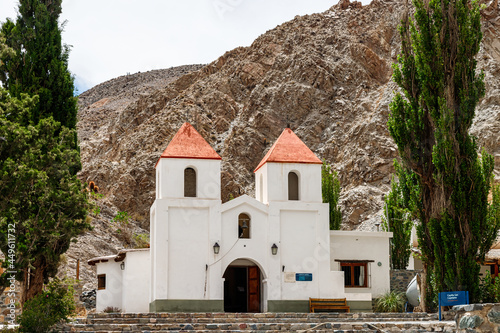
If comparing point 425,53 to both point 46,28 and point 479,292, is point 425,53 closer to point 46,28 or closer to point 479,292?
point 479,292

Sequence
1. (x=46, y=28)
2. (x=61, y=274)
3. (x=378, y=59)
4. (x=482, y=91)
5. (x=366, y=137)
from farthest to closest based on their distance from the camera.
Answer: (x=378, y=59), (x=366, y=137), (x=61, y=274), (x=46, y=28), (x=482, y=91)

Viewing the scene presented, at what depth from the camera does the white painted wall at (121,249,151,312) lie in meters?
26.4

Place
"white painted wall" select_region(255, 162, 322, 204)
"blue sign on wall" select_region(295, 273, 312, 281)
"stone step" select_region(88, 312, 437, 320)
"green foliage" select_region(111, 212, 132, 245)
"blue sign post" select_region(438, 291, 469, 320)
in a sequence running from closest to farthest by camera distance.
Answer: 1. "blue sign post" select_region(438, 291, 469, 320)
2. "stone step" select_region(88, 312, 437, 320)
3. "blue sign on wall" select_region(295, 273, 312, 281)
4. "white painted wall" select_region(255, 162, 322, 204)
5. "green foliage" select_region(111, 212, 132, 245)

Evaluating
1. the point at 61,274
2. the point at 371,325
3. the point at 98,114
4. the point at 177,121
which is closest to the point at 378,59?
the point at 177,121

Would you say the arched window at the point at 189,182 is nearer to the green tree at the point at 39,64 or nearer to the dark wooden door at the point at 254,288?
the dark wooden door at the point at 254,288

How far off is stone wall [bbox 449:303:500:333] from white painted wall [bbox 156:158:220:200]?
13.4 m

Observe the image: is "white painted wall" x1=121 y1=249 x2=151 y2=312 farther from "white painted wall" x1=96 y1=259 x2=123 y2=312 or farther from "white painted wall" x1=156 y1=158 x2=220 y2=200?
"white painted wall" x1=156 y1=158 x2=220 y2=200

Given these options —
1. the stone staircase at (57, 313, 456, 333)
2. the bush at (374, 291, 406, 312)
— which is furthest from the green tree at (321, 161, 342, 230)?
the stone staircase at (57, 313, 456, 333)

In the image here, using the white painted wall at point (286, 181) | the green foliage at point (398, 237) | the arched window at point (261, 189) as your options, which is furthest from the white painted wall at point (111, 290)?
the green foliage at point (398, 237)

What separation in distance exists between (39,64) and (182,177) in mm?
6858

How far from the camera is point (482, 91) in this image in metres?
22.0

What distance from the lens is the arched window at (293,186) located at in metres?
26.5

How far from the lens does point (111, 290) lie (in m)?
27.3

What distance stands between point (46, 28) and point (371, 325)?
15566mm
